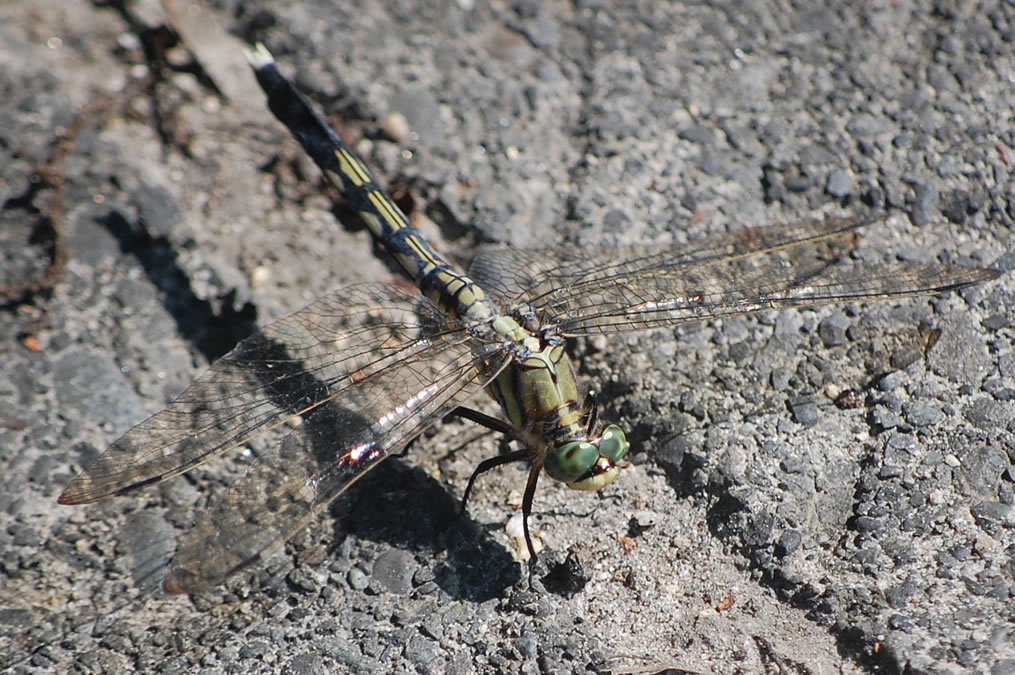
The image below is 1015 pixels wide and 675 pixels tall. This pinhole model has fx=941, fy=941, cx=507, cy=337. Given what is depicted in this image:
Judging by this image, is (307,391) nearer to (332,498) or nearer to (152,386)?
(332,498)

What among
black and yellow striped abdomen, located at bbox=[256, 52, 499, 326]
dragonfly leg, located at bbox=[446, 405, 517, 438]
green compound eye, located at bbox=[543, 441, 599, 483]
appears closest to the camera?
green compound eye, located at bbox=[543, 441, 599, 483]

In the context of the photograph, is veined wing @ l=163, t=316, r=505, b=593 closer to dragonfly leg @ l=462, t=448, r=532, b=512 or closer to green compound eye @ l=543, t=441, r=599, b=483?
dragonfly leg @ l=462, t=448, r=532, b=512

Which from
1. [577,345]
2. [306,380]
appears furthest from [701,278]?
[306,380]

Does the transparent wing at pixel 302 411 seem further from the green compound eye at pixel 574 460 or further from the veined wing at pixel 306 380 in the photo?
the green compound eye at pixel 574 460

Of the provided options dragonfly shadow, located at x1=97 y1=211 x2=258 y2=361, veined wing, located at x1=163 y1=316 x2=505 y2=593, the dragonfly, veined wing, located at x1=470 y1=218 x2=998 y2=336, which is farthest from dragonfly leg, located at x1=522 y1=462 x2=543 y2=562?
dragonfly shadow, located at x1=97 y1=211 x2=258 y2=361

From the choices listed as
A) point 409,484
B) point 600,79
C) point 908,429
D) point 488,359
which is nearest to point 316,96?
point 600,79

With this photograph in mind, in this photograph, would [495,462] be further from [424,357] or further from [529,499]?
[424,357]
